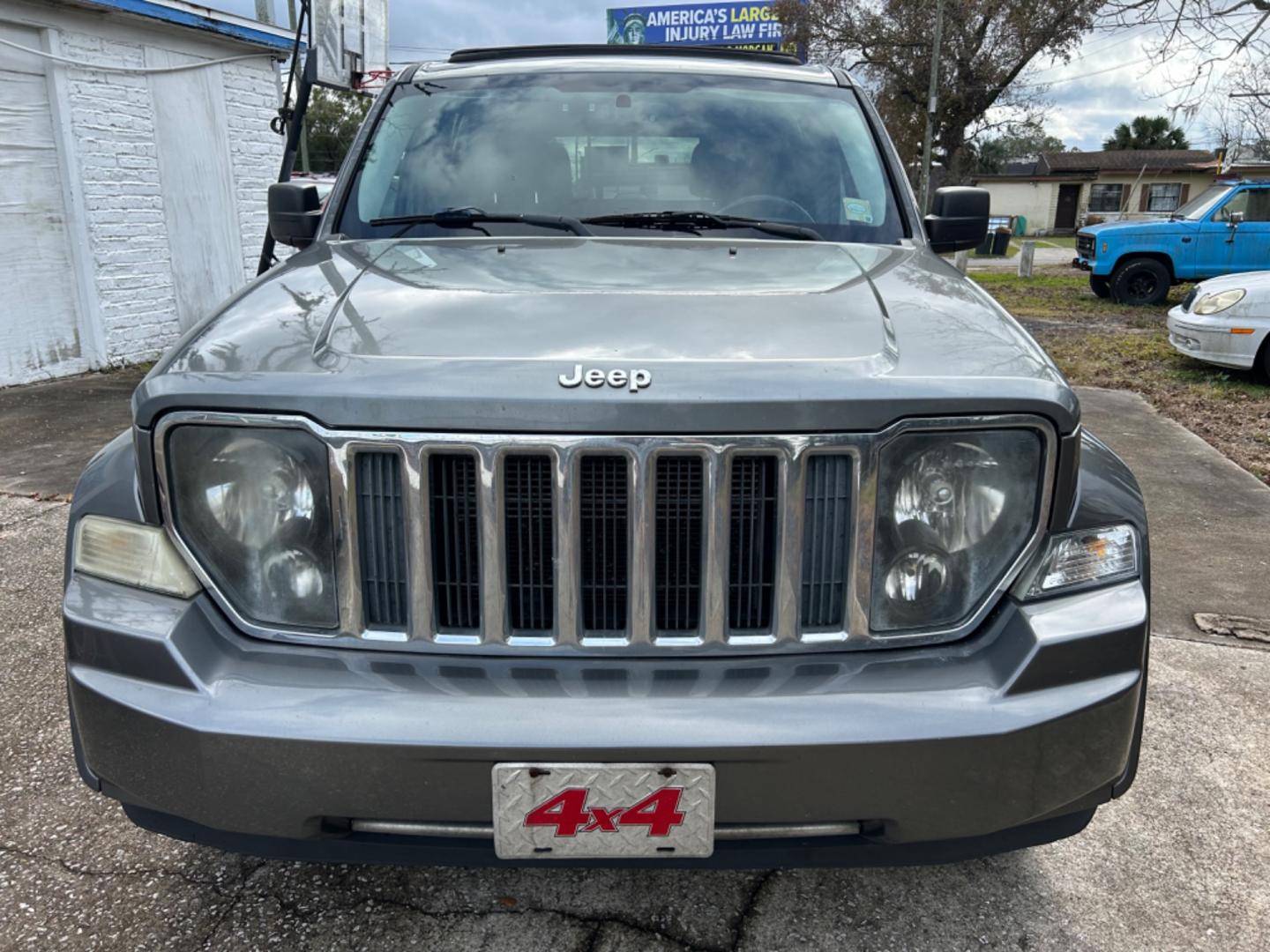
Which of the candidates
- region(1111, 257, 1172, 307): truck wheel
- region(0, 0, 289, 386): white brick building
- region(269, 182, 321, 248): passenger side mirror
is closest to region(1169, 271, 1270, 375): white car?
region(1111, 257, 1172, 307): truck wheel

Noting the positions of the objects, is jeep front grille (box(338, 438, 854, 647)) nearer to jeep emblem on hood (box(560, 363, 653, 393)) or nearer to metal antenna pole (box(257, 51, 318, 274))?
jeep emblem on hood (box(560, 363, 653, 393))

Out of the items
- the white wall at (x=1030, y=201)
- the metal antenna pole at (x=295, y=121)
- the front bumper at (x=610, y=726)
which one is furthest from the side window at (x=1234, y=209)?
the white wall at (x=1030, y=201)

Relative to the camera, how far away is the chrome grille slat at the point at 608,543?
1.69 meters

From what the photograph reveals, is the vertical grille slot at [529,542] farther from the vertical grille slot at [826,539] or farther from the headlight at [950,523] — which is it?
the headlight at [950,523]

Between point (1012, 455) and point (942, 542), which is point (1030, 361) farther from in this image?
point (942, 542)

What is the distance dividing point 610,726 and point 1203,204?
17.6 m

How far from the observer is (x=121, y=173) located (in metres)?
8.77

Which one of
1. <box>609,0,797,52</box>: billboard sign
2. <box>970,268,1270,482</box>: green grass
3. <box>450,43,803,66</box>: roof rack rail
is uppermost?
<box>609,0,797,52</box>: billboard sign

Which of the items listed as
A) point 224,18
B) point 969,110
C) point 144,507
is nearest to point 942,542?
point 144,507

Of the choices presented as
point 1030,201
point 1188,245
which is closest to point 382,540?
point 1188,245

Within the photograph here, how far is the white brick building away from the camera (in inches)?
313

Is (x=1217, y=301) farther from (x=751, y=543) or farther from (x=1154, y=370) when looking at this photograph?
(x=751, y=543)

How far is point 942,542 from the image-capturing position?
181cm

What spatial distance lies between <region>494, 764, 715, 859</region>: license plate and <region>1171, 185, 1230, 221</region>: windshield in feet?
56.2
